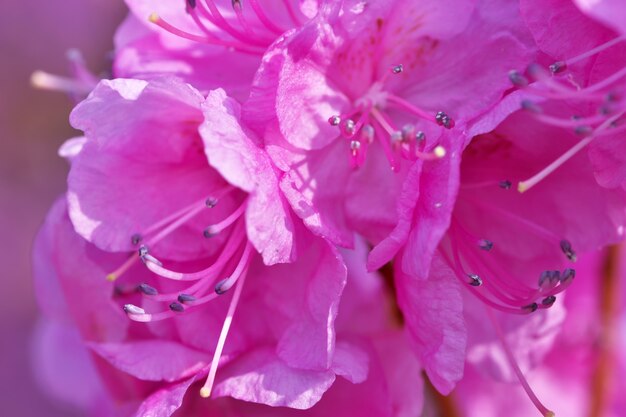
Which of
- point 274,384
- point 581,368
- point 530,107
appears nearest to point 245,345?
point 274,384

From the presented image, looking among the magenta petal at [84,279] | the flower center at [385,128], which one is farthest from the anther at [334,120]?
the magenta petal at [84,279]

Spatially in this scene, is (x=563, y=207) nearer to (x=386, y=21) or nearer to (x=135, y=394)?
(x=386, y=21)

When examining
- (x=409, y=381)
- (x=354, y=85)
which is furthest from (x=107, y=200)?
(x=409, y=381)

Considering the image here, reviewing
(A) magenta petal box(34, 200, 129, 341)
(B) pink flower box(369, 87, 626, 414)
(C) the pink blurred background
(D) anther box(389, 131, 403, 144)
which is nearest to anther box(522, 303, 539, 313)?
(B) pink flower box(369, 87, 626, 414)

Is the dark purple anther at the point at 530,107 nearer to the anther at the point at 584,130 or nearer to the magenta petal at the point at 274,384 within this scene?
the anther at the point at 584,130

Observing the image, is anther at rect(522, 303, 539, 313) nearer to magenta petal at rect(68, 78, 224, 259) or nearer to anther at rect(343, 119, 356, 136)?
anther at rect(343, 119, 356, 136)

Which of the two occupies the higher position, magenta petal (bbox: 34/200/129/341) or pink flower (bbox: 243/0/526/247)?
pink flower (bbox: 243/0/526/247)
